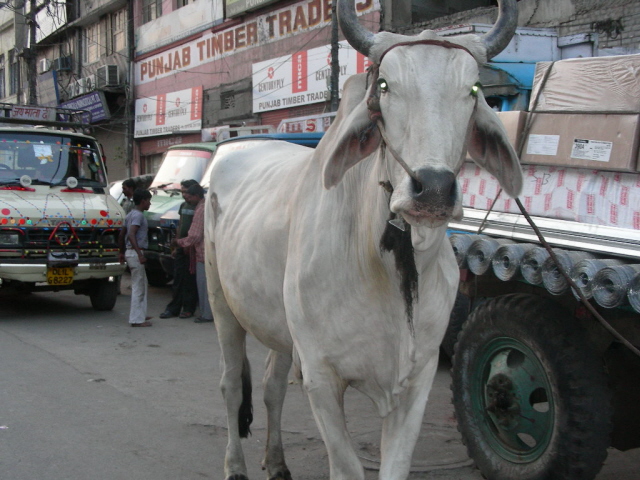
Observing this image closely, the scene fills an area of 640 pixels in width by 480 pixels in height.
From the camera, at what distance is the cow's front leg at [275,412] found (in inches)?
162

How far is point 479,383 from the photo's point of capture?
3.80 meters

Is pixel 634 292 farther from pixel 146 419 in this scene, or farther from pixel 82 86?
pixel 82 86

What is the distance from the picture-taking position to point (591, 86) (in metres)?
3.60

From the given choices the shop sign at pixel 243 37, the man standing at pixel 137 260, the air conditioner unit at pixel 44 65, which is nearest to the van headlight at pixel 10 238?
the man standing at pixel 137 260

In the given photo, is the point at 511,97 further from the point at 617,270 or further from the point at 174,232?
the point at 174,232

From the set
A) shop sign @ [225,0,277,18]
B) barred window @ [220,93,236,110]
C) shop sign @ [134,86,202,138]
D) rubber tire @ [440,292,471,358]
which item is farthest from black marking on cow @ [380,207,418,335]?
shop sign @ [134,86,202,138]

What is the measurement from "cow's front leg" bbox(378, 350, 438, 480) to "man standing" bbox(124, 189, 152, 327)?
6836 mm

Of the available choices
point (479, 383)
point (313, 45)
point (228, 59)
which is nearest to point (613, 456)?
point (479, 383)

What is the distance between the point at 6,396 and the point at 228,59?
17.6 metres

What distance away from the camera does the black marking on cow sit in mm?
2611

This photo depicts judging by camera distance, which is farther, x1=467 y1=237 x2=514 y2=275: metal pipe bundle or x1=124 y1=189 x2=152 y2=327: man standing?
x1=124 y1=189 x2=152 y2=327: man standing

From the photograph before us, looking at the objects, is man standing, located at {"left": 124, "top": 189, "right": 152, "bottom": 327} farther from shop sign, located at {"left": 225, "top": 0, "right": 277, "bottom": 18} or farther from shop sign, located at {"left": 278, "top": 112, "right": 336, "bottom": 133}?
shop sign, located at {"left": 225, "top": 0, "right": 277, "bottom": 18}

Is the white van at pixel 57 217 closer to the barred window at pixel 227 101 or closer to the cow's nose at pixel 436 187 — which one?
the cow's nose at pixel 436 187

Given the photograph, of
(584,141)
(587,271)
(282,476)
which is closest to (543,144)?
(584,141)
